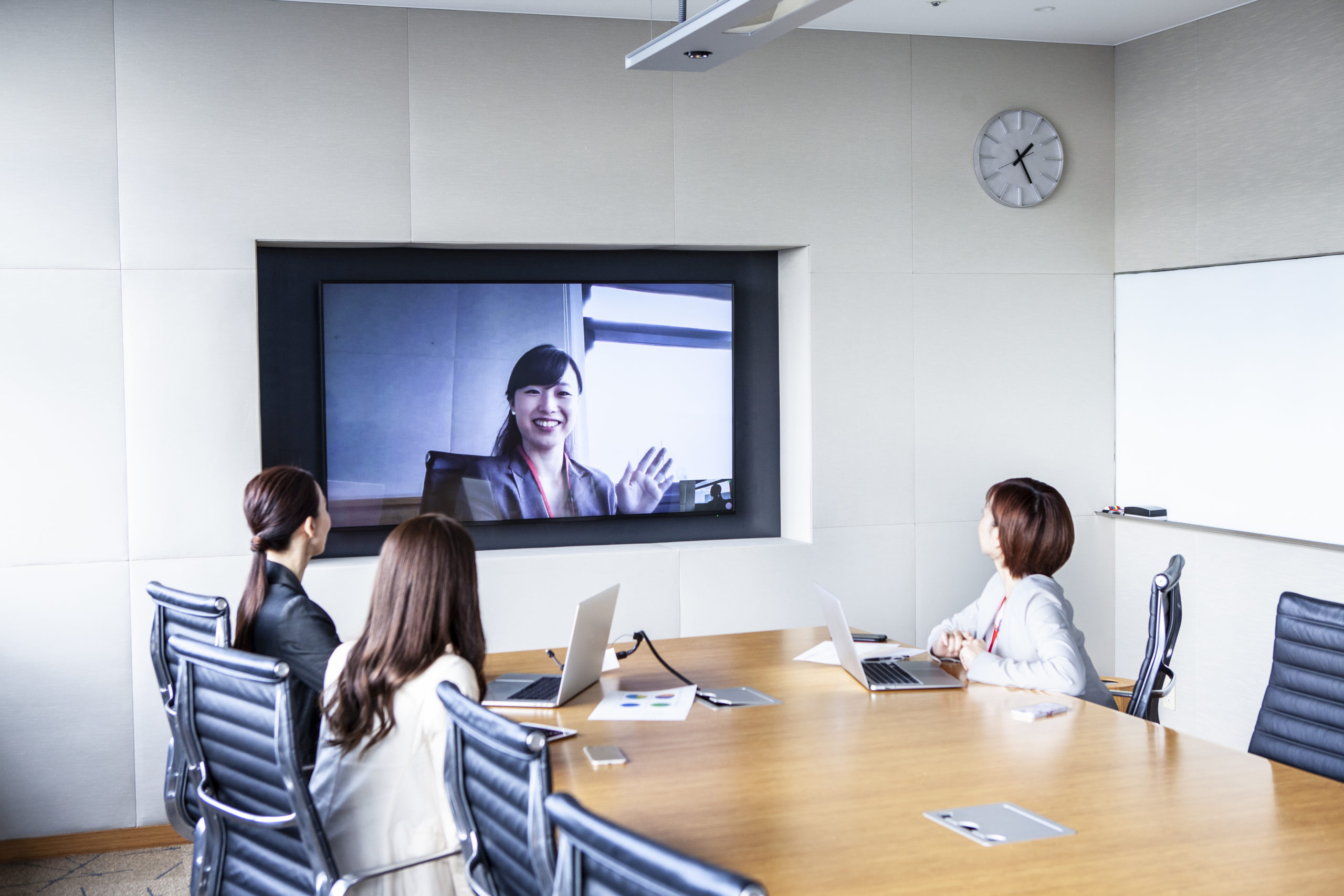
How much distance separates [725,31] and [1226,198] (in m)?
3.18

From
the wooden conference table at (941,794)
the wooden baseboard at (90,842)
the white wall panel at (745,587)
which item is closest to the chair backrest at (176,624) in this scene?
the wooden conference table at (941,794)

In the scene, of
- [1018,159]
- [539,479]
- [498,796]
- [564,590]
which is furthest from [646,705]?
A: [1018,159]

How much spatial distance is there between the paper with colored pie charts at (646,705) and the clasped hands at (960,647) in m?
0.80

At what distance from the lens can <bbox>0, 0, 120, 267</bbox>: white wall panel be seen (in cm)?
412

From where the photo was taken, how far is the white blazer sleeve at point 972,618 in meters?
3.38

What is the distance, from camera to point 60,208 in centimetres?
417

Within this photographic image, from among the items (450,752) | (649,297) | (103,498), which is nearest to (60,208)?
(103,498)

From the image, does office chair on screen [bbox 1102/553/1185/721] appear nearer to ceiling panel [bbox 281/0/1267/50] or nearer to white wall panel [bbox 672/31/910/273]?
white wall panel [bbox 672/31/910/273]

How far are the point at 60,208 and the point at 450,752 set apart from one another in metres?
3.38

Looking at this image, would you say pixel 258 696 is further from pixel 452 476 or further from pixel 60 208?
pixel 60 208

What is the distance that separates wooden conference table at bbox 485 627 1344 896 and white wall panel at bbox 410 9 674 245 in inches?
93.5

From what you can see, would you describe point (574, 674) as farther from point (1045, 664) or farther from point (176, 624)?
point (1045, 664)

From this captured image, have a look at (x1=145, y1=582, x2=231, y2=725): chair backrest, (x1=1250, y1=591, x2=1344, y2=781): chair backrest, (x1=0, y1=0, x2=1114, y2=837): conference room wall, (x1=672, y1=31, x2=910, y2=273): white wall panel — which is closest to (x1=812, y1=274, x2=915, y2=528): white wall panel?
(x1=0, y1=0, x2=1114, y2=837): conference room wall

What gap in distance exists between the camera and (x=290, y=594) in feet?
9.11
